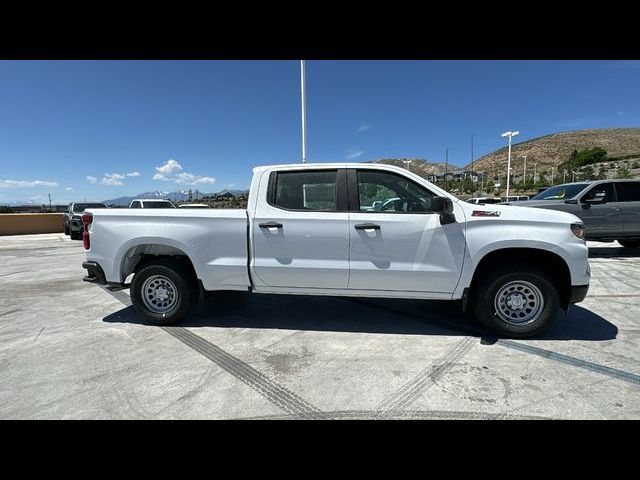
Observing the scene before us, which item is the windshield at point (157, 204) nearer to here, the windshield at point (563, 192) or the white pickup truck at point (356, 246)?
the white pickup truck at point (356, 246)

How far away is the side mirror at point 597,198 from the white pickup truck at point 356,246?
6.42 metres

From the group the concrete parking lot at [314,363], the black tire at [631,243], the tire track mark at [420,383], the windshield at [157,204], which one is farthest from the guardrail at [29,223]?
the black tire at [631,243]

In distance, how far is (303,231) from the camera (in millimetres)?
3637

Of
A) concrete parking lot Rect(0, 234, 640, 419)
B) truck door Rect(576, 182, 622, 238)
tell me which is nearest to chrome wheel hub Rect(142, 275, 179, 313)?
concrete parking lot Rect(0, 234, 640, 419)

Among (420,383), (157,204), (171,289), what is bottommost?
(420,383)

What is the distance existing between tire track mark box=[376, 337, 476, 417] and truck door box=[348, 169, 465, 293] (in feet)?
2.18

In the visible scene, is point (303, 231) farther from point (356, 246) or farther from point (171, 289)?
point (171, 289)

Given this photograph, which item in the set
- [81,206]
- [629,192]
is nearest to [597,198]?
[629,192]

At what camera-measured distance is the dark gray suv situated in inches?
328

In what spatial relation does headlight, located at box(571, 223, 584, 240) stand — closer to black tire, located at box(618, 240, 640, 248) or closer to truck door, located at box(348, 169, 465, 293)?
truck door, located at box(348, 169, 465, 293)

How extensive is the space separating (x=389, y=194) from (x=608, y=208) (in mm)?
8247

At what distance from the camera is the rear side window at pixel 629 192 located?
27.8 ft

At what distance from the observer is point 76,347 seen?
11.5ft
